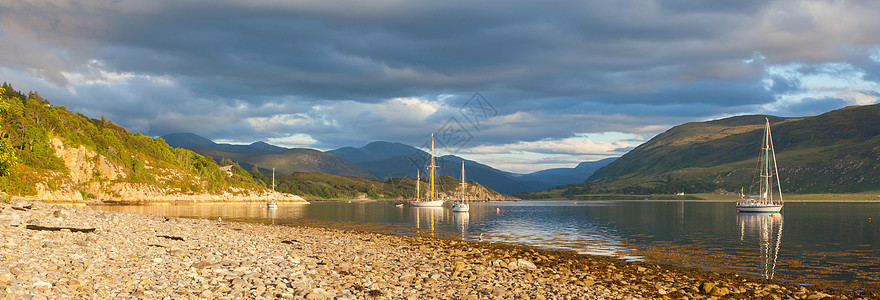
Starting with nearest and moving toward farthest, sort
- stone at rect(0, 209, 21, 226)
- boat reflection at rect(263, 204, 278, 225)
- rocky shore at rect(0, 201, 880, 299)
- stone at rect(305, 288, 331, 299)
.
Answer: rocky shore at rect(0, 201, 880, 299) → stone at rect(305, 288, 331, 299) → stone at rect(0, 209, 21, 226) → boat reflection at rect(263, 204, 278, 225)

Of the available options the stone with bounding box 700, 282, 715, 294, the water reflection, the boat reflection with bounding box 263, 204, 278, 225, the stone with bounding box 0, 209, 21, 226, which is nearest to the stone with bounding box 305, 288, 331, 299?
the stone with bounding box 700, 282, 715, 294

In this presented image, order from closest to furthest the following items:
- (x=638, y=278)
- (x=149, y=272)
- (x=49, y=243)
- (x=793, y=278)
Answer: (x=149, y=272)
(x=49, y=243)
(x=638, y=278)
(x=793, y=278)

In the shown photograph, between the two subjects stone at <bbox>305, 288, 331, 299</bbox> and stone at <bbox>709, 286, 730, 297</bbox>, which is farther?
stone at <bbox>709, 286, 730, 297</bbox>

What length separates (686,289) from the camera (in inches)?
923

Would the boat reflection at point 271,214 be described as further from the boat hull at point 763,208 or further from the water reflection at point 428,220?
the boat hull at point 763,208

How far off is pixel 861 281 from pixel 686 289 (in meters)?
12.2

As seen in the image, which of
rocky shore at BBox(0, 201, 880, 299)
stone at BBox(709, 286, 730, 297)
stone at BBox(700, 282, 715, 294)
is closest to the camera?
rocky shore at BBox(0, 201, 880, 299)

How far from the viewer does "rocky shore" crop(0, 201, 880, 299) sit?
16.7 m

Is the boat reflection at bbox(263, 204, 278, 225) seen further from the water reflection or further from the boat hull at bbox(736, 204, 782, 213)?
the boat hull at bbox(736, 204, 782, 213)

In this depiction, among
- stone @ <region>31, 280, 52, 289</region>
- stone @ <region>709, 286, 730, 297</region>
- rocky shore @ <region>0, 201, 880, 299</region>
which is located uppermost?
stone @ <region>31, 280, 52, 289</region>

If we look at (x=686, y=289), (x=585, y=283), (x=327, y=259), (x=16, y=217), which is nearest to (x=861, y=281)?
(x=686, y=289)

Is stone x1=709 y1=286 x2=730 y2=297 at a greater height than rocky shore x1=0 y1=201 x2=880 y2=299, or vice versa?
rocky shore x1=0 y1=201 x2=880 y2=299

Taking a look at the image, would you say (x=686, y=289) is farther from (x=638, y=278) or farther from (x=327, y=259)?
(x=327, y=259)

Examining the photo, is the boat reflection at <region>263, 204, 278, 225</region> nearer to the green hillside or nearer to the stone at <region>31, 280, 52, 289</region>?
the green hillside
